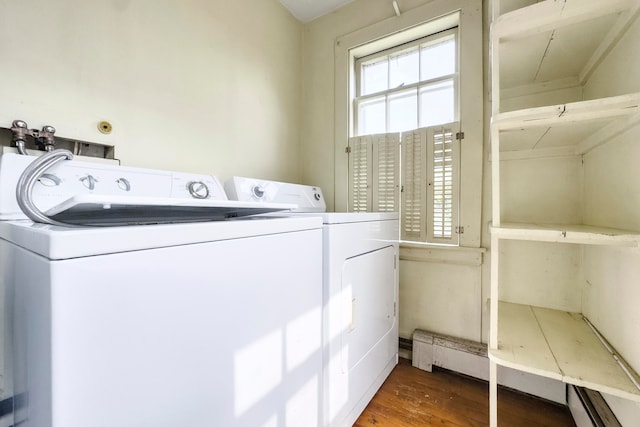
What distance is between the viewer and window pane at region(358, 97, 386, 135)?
7.07ft

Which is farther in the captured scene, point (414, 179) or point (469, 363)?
point (414, 179)

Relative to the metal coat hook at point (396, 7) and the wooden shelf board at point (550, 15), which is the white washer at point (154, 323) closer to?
the wooden shelf board at point (550, 15)

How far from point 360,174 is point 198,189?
123 cm

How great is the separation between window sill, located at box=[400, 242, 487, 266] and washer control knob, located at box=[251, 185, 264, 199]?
1054 mm

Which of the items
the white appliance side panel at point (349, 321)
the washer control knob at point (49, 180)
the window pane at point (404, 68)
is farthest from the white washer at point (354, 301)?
the window pane at point (404, 68)

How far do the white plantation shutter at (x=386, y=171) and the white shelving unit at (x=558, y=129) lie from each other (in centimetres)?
71

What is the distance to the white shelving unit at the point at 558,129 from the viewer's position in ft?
2.77

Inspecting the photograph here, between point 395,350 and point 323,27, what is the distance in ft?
8.76

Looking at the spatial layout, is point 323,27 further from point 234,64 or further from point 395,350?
point 395,350

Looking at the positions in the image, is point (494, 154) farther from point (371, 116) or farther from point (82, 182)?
point (82, 182)

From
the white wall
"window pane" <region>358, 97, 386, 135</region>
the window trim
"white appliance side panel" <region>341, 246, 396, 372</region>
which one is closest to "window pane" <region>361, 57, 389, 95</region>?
"window pane" <region>358, 97, 386, 135</region>

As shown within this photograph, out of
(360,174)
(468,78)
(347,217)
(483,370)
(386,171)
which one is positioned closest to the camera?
(347,217)

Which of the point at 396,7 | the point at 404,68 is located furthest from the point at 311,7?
the point at 404,68

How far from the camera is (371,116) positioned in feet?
7.27
